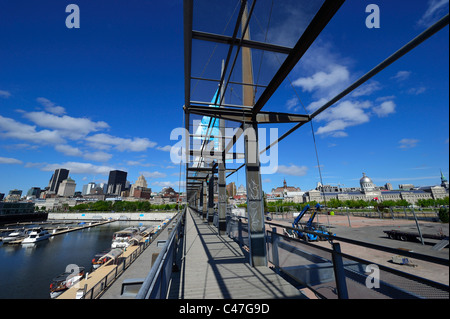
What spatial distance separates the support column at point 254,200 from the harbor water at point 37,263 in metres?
25.7

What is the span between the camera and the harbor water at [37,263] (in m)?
21.7

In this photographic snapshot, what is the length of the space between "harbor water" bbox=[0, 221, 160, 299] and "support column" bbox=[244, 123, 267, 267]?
25736 mm

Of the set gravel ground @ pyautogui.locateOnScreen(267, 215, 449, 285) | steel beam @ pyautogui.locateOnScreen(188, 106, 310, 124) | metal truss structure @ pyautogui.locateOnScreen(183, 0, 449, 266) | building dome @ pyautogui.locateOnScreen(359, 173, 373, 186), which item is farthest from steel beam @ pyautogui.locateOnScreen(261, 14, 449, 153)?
building dome @ pyautogui.locateOnScreen(359, 173, 373, 186)

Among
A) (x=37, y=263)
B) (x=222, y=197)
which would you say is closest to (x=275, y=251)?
(x=222, y=197)

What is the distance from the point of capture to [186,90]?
599 centimetres

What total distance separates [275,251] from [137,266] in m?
14.6

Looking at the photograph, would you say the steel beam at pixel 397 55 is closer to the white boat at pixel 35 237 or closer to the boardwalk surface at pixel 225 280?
the boardwalk surface at pixel 225 280

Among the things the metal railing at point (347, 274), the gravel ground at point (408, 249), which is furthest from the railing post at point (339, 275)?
the gravel ground at point (408, 249)

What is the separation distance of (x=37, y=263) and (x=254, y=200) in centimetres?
4330

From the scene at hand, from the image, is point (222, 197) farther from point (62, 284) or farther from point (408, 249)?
point (62, 284)

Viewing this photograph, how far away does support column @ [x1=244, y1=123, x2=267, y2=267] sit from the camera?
604 cm

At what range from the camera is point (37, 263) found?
102 ft
